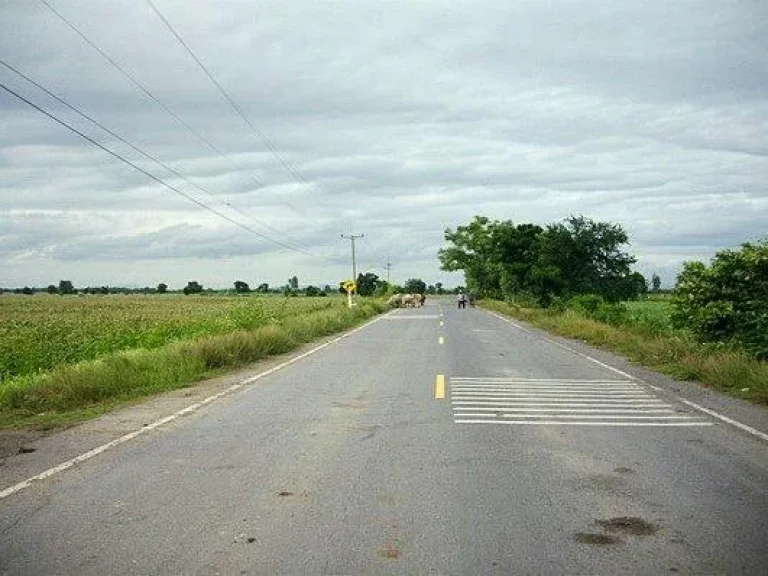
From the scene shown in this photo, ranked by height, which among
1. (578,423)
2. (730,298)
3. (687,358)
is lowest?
(578,423)

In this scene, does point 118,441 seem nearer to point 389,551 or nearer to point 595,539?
point 389,551

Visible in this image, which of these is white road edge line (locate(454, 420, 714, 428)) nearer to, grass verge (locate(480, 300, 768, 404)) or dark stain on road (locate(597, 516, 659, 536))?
grass verge (locate(480, 300, 768, 404))

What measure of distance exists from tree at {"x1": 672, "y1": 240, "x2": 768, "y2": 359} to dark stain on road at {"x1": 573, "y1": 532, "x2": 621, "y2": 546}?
13.0 metres

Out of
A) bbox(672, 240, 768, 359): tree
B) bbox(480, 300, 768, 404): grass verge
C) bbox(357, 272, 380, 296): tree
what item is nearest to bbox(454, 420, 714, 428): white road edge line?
bbox(480, 300, 768, 404): grass verge

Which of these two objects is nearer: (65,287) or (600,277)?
(600,277)

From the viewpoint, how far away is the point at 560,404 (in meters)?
12.0

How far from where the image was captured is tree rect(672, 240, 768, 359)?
17359mm

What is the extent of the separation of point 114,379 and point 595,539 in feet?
34.9

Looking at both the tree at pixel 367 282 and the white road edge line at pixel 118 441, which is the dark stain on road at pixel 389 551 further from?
the tree at pixel 367 282

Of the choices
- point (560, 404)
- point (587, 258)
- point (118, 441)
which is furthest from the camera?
point (587, 258)

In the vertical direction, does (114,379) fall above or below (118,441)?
above

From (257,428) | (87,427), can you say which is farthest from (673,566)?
(87,427)

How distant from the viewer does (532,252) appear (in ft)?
213

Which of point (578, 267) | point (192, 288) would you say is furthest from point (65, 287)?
point (578, 267)
